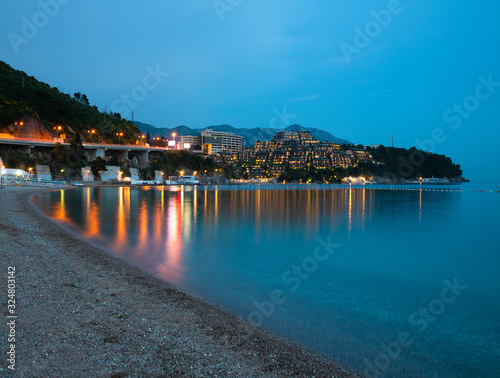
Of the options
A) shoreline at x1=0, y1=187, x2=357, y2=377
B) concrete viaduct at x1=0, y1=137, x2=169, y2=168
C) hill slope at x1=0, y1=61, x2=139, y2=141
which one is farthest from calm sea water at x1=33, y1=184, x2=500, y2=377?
hill slope at x1=0, y1=61, x2=139, y2=141

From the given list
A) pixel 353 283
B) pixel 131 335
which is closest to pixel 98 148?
pixel 353 283

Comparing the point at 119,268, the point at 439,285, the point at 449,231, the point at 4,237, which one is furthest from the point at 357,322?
the point at 449,231

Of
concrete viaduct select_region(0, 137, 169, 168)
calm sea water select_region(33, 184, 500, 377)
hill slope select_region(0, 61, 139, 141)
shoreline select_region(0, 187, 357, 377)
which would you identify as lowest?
calm sea water select_region(33, 184, 500, 377)

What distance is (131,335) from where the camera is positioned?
4918mm

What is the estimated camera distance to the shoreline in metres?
4.07

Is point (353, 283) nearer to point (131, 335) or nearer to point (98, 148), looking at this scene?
point (131, 335)

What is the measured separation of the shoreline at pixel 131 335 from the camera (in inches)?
160

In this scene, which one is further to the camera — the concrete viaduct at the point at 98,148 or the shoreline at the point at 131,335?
the concrete viaduct at the point at 98,148

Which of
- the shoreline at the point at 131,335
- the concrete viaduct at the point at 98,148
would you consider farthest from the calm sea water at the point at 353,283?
the concrete viaduct at the point at 98,148

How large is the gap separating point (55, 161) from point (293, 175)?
122 meters

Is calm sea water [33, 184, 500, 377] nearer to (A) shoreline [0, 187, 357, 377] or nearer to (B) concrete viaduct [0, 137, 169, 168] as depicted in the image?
(A) shoreline [0, 187, 357, 377]

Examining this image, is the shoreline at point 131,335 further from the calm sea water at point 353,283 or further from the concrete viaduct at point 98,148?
the concrete viaduct at point 98,148

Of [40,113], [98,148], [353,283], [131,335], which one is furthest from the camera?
[98,148]

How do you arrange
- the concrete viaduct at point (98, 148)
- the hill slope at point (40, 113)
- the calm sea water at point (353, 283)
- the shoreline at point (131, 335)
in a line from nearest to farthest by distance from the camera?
the shoreline at point (131, 335), the calm sea water at point (353, 283), the concrete viaduct at point (98, 148), the hill slope at point (40, 113)
